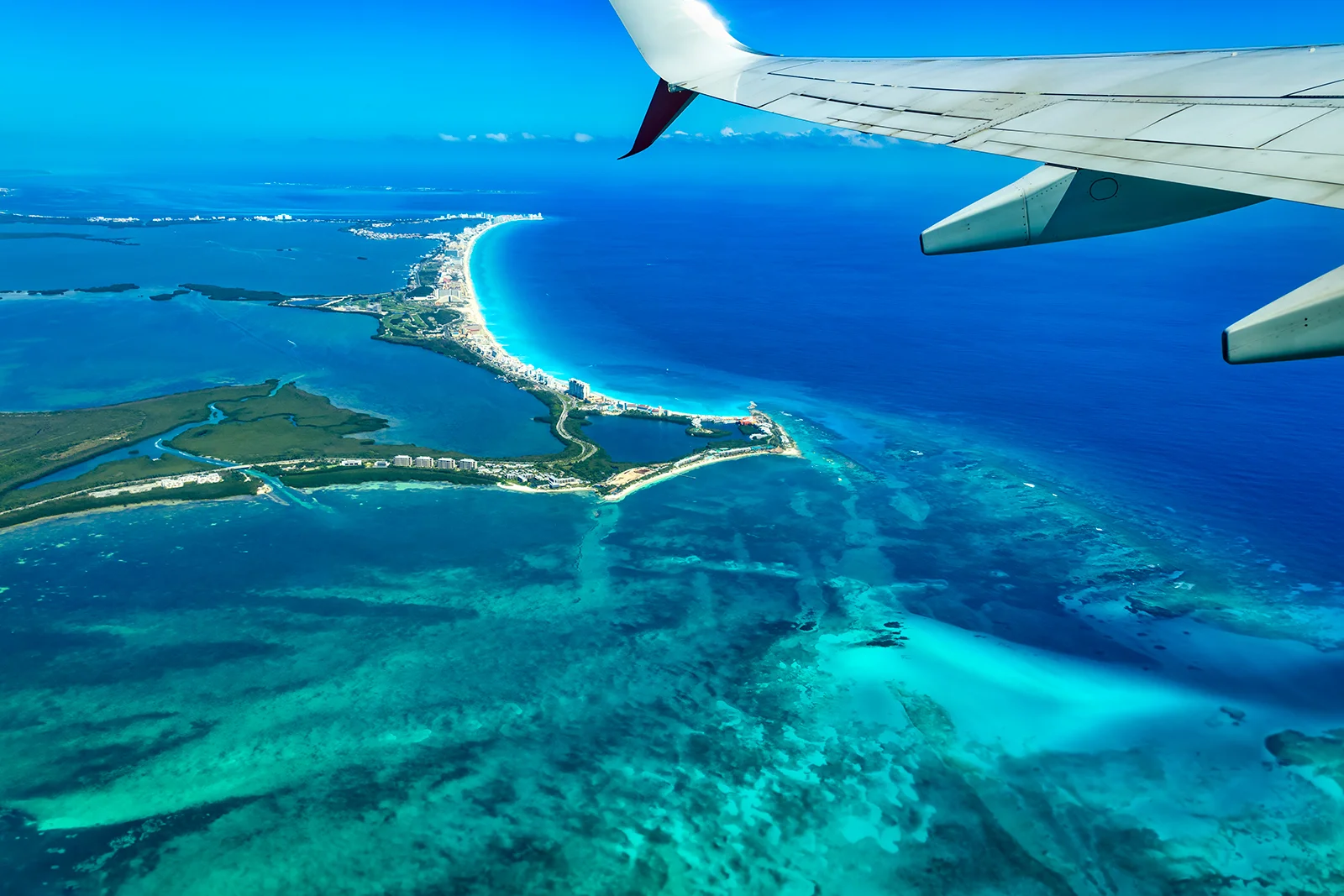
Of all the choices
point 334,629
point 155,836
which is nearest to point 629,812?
point 155,836

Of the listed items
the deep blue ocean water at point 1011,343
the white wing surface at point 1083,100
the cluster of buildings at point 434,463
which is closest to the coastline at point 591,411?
the deep blue ocean water at point 1011,343

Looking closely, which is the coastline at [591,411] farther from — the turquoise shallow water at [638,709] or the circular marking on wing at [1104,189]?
the circular marking on wing at [1104,189]

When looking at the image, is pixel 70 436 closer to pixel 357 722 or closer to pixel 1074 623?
pixel 357 722

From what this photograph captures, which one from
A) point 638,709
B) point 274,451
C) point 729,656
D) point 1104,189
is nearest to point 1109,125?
point 1104,189

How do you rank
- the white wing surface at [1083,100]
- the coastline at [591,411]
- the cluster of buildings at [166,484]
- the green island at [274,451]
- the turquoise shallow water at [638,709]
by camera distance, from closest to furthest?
1. the white wing surface at [1083,100]
2. the turquoise shallow water at [638,709]
3. the cluster of buildings at [166,484]
4. the green island at [274,451]
5. the coastline at [591,411]

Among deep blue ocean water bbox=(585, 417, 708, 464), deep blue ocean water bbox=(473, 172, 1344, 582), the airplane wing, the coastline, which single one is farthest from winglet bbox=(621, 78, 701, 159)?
deep blue ocean water bbox=(473, 172, 1344, 582)
